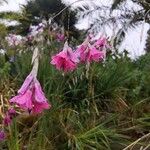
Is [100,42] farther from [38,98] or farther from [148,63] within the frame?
[148,63]

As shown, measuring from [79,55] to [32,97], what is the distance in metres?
1.20

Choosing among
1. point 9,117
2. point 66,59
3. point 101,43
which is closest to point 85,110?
point 101,43

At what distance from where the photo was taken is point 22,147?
3943 millimetres

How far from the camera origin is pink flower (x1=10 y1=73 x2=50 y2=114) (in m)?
2.41

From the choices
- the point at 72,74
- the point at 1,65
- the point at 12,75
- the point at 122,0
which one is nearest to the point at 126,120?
the point at 72,74

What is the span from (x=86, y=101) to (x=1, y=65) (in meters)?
1.85

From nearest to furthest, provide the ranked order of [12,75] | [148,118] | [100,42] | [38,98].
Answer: [38,98]
[100,42]
[148,118]
[12,75]

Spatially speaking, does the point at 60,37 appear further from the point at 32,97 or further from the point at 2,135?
the point at 32,97

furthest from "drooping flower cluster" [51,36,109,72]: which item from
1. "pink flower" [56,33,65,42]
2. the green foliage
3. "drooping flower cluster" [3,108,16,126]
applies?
"pink flower" [56,33,65,42]

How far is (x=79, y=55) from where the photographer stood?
3.58 m

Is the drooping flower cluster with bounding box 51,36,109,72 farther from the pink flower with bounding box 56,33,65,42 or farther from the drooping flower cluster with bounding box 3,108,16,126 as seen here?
the pink flower with bounding box 56,33,65,42

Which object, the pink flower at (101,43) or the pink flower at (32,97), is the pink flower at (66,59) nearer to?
the pink flower at (32,97)

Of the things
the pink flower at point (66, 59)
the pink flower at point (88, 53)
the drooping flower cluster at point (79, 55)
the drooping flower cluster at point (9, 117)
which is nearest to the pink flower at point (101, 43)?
the drooping flower cluster at point (79, 55)

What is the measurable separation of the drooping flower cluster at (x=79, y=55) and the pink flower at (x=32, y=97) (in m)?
0.55
